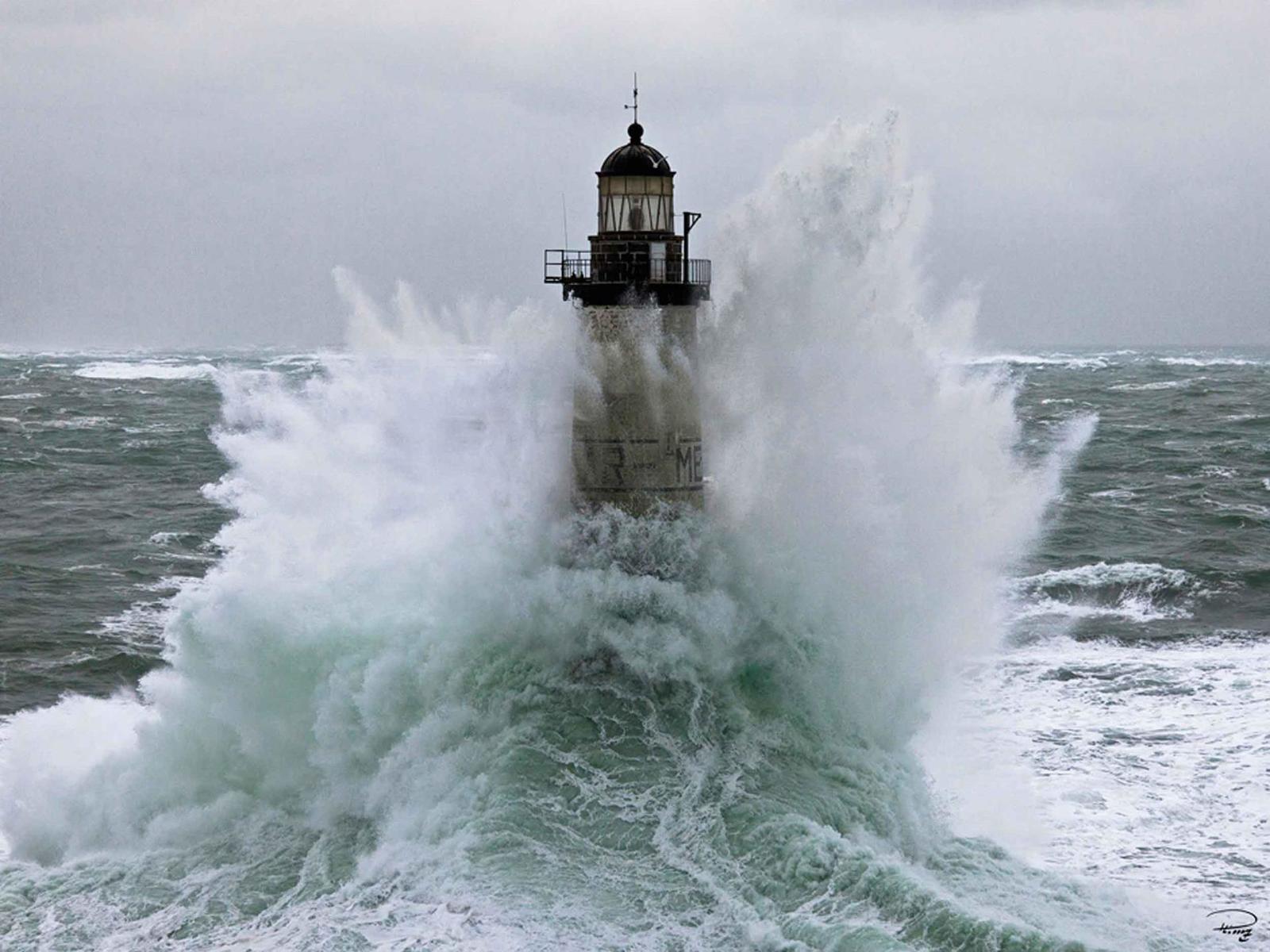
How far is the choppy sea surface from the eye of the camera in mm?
15500

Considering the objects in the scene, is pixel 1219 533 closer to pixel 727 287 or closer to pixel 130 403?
pixel 727 287

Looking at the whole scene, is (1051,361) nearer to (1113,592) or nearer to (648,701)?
(1113,592)

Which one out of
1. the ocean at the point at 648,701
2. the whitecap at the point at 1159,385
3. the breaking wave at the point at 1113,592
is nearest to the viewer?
the ocean at the point at 648,701

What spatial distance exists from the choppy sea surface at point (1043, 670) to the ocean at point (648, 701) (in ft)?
0.26

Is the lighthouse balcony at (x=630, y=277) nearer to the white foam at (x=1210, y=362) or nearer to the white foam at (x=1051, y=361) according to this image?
the white foam at (x=1051, y=361)

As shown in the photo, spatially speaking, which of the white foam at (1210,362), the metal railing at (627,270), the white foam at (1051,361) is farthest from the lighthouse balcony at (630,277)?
the white foam at (1210,362)

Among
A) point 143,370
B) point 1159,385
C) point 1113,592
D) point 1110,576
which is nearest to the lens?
point 1113,592

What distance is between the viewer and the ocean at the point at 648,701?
14.4 metres

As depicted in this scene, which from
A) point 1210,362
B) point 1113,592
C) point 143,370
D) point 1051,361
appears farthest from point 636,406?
point 1051,361

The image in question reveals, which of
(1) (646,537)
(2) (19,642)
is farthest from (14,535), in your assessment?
(1) (646,537)

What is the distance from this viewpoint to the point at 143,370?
94000mm

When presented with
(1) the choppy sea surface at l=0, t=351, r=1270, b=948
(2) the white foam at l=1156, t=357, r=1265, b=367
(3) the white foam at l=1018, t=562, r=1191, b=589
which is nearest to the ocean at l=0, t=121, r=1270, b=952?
(1) the choppy sea surface at l=0, t=351, r=1270, b=948

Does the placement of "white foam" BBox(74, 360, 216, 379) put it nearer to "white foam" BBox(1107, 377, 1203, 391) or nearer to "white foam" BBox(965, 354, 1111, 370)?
"white foam" BBox(1107, 377, 1203, 391)

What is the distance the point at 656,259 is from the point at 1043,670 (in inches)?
368
